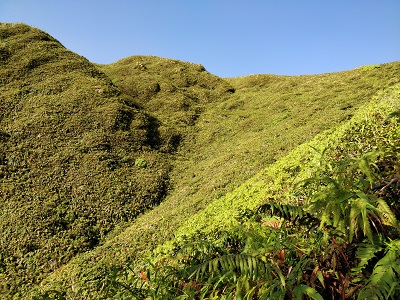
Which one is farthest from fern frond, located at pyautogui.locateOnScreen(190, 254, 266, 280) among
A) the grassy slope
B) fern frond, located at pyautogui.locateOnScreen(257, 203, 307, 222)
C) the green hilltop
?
the grassy slope

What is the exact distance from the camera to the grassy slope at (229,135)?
1561 cm

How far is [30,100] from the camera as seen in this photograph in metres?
30.4

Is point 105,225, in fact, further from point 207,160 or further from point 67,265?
point 207,160

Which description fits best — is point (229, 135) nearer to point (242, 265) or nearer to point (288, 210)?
point (288, 210)

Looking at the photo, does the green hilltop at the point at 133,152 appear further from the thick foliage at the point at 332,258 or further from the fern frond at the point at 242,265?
the fern frond at the point at 242,265

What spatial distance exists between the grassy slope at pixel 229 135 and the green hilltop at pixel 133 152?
130 millimetres

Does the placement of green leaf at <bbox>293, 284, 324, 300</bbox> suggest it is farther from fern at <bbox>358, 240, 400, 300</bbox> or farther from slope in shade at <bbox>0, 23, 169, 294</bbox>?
slope in shade at <bbox>0, 23, 169, 294</bbox>

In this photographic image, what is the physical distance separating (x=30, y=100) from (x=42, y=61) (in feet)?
29.1

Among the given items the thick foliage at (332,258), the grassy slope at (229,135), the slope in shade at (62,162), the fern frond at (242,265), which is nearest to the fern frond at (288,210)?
the thick foliage at (332,258)

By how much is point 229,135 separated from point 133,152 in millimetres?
9708

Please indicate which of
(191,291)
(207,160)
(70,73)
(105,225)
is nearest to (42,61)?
(70,73)

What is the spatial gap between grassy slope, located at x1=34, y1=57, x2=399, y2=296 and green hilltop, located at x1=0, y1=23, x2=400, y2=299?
0.13 metres

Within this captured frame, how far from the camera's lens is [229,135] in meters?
31.9

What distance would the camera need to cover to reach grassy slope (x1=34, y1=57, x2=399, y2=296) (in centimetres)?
1561
